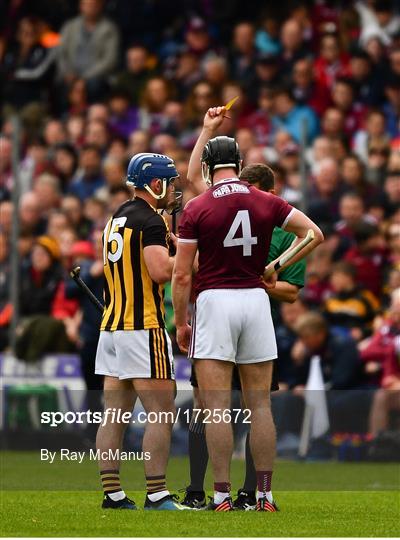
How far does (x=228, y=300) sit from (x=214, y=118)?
1556 mm

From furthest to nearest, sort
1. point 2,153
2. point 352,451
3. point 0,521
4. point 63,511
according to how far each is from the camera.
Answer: point 2,153 < point 352,451 < point 63,511 < point 0,521

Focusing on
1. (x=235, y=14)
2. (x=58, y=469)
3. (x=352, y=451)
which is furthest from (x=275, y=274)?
(x=235, y=14)

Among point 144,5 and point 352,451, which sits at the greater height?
point 144,5

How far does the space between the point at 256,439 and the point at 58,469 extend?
301 cm

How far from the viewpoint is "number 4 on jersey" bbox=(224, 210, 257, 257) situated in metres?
10.3

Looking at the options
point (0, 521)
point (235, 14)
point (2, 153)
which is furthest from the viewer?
point (235, 14)

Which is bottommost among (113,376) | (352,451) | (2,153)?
(352,451)

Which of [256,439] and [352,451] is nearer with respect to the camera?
[256,439]

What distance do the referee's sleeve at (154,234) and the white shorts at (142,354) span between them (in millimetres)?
532

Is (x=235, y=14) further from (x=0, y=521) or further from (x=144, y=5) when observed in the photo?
(x=0, y=521)

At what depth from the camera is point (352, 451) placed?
15.5 meters

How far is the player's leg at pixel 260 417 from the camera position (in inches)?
410

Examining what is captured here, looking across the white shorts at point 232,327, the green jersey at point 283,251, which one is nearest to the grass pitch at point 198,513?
the white shorts at point 232,327
